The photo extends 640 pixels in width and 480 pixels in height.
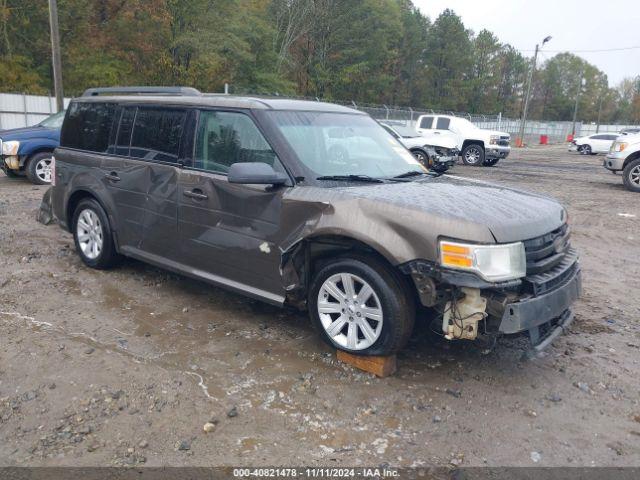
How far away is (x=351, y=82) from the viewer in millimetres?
55500

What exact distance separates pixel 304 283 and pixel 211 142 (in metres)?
1.46

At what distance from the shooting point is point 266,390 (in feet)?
11.7

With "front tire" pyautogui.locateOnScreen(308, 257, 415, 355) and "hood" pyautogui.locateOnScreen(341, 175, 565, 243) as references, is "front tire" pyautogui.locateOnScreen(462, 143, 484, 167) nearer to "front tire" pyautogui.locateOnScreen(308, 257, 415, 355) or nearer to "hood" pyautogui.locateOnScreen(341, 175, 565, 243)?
"hood" pyautogui.locateOnScreen(341, 175, 565, 243)

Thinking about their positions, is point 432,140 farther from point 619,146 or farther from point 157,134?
point 157,134

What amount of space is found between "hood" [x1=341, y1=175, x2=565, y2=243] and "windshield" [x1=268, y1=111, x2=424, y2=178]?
362 millimetres

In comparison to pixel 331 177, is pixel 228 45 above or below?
above

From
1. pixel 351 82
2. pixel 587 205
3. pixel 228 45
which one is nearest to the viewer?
pixel 587 205

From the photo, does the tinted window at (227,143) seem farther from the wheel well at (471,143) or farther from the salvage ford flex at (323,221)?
the wheel well at (471,143)

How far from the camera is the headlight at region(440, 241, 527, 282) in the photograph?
325 cm

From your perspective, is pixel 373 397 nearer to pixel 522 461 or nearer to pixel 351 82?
pixel 522 461

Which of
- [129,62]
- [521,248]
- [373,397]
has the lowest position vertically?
[373,397]

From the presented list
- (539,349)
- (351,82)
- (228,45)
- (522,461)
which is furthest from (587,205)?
(351,82)

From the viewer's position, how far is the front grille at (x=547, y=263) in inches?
136

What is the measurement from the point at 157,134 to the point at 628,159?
12692 mm
